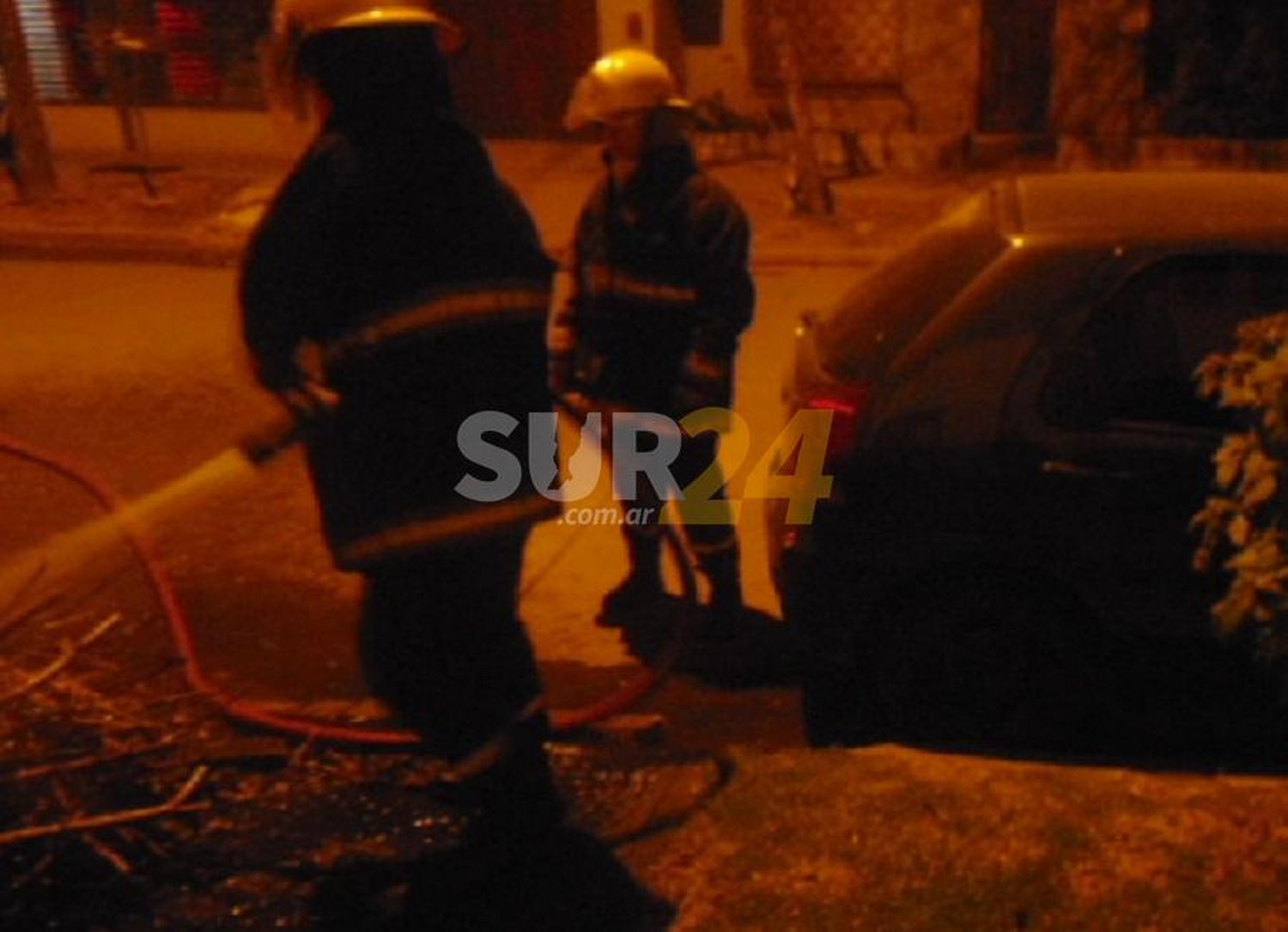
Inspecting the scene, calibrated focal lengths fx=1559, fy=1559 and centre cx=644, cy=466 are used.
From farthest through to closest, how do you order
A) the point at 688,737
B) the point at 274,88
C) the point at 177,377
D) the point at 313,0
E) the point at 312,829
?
the point at 177,377, the point at 688,737, the point at 312,829, the point at 274,88, the point at 313,0

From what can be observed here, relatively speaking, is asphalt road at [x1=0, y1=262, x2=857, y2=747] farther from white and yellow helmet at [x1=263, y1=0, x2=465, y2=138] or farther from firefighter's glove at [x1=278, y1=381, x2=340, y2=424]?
white and yellow helmet at [x1=263, y1=0, x2=465, y2=138]

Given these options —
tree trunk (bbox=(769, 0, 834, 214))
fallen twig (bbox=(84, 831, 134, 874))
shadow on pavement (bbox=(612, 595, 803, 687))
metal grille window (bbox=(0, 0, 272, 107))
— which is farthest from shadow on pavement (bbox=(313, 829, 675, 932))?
metal grille window (bbox=(0, 0, 272, 107))

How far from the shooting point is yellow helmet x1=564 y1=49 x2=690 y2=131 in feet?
15.4

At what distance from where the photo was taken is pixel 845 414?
4281 millimetres

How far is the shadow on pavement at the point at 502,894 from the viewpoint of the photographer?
3412mm

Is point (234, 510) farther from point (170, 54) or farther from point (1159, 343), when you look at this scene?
point (170, 54)

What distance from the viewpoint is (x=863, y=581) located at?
14.1 ft

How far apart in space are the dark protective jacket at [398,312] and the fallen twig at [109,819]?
2.96 feet

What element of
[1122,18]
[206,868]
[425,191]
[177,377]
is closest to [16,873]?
[206,868]

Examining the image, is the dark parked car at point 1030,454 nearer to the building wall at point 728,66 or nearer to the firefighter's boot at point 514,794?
the firefighter's boot at point 514,794

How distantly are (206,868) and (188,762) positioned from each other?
538 mm

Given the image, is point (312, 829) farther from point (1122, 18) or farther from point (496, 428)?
point (1122, 18)

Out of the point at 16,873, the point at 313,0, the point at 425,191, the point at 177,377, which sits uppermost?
the point at 313,0

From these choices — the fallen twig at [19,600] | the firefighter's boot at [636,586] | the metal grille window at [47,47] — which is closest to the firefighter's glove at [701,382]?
the firefighter's boot at [636,586]
